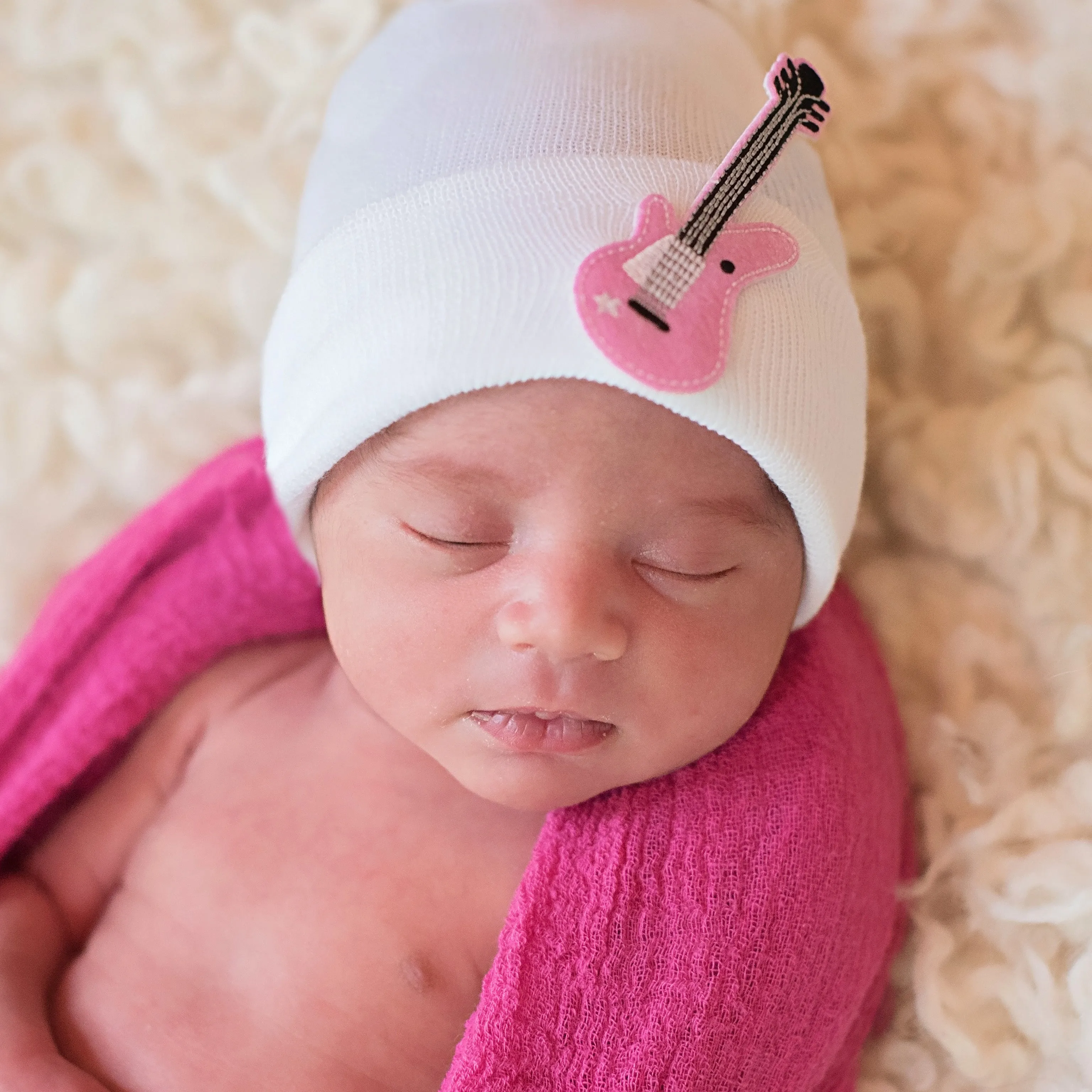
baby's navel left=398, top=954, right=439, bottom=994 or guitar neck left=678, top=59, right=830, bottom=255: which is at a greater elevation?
guitar neck left=678, top=59, right=830, bottom=255

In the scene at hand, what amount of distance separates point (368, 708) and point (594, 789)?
0.28m

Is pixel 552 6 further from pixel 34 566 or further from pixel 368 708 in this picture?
pixel 34 566

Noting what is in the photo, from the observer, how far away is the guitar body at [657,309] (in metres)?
0.91

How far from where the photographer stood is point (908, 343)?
1.34 m

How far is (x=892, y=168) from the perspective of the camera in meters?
1.36

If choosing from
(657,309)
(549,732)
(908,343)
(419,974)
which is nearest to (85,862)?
(419,974)

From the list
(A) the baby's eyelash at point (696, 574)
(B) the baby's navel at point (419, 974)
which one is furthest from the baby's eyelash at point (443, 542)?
(B) the baby's navel at point (419, 974)

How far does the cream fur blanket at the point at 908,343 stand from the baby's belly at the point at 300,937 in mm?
394

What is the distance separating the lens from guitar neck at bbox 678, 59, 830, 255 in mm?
895

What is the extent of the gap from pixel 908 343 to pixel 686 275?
1.64ft

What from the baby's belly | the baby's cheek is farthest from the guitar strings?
the baby's belly

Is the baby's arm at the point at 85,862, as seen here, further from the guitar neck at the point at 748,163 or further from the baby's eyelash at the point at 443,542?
the guitar neck at the point at 748,163

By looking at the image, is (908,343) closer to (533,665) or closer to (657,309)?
(657,309)

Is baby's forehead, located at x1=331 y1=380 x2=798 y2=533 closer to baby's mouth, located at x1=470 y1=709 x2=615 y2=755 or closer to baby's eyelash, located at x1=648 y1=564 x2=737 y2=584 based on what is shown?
baby's eyelash, located at x1=648 y1=564 x2=737 y2=584
